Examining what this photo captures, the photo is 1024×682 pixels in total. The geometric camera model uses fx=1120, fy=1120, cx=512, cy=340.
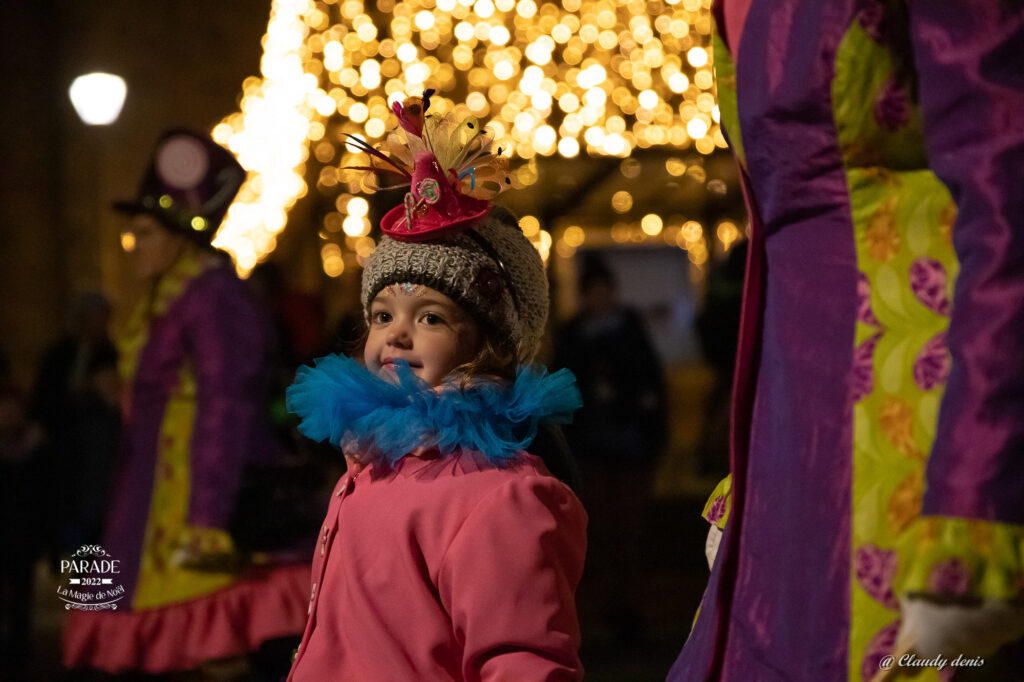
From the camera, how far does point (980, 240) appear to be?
1.06m

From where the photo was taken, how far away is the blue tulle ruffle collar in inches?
67.7

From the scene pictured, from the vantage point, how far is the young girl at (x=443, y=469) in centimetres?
154

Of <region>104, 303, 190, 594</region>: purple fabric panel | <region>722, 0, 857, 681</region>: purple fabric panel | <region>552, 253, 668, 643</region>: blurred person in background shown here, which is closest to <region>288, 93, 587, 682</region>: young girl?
<region>722, 0, 857, 681</region>: purple fabric panel

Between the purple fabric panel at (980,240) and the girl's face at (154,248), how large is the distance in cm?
314

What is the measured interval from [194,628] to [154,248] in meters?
1.30

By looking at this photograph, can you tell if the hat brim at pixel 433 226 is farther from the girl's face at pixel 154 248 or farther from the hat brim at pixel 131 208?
the hat brim at pixel 131 208

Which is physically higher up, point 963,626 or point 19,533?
point 963,626

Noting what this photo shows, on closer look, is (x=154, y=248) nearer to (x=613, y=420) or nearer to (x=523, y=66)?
(x=613, y=420)

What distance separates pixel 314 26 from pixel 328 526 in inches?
251

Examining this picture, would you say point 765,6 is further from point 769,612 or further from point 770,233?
point 769,612

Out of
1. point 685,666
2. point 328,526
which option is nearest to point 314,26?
point 328,526

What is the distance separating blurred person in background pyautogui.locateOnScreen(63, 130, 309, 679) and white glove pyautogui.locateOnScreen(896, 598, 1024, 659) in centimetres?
264

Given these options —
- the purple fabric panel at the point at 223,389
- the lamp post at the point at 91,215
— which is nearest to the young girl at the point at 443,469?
the purple fabric panel at the point at 223,389

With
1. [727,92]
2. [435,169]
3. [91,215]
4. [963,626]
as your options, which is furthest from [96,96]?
[963,626]
